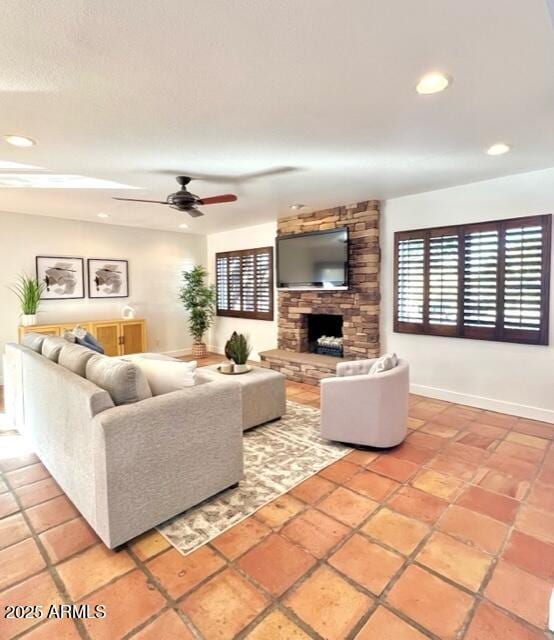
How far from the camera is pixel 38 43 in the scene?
164 centimetres

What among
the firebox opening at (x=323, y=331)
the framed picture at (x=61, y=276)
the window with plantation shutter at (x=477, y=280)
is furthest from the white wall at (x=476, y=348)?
the framed picture at (x=61, y=276)

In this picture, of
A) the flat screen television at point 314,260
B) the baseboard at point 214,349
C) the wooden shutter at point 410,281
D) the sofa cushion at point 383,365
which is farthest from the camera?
the baseboard at point 214,349

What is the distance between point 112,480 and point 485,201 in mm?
4319

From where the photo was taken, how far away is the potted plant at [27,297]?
16.7ft

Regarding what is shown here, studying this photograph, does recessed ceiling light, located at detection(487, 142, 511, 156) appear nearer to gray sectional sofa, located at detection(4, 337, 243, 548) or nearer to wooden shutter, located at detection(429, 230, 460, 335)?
wooden shutter, located at detection(429, 230, 460, 335)

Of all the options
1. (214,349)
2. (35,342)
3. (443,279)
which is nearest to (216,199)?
(35,342)

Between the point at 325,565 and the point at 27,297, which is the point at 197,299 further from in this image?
the point at 325,565

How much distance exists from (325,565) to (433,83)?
105 inches

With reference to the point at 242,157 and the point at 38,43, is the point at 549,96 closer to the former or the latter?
the point at 242,157

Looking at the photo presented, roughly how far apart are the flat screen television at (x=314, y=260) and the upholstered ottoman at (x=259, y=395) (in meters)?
1.92

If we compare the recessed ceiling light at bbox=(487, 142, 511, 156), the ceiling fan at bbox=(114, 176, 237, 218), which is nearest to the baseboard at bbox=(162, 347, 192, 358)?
the ceiling fan at bbox=(114, 176, 237, 218)

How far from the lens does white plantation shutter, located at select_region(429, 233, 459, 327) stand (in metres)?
4.14

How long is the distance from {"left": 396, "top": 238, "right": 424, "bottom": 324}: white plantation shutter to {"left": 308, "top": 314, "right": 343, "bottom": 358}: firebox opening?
121 centimetres

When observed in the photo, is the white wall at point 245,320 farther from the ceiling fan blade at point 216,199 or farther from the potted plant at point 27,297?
the potted plant at point 27,297
